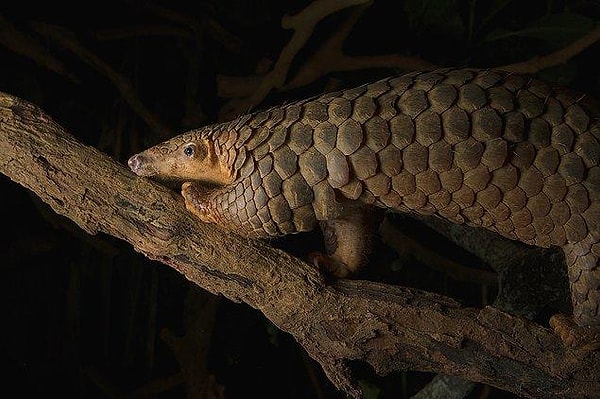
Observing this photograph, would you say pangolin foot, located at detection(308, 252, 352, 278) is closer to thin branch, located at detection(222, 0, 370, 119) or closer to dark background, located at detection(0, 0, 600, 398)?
thin branch, located at detection(222, 0, 370, 119)

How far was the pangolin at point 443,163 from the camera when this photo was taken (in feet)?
2.48

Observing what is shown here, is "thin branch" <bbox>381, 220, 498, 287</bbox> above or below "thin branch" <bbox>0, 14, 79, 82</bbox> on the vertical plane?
below

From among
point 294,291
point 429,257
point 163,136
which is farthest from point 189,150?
point 429,257

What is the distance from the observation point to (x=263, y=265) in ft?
2.73

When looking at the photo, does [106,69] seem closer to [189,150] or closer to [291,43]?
[291,43]

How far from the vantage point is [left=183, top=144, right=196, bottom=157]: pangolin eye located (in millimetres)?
880

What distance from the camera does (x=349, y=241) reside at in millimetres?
940

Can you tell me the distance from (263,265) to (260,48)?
741mm

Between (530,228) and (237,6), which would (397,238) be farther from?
(530,228)

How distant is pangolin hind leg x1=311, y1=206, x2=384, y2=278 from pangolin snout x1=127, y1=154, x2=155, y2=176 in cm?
27

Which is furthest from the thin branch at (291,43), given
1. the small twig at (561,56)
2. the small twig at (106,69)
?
the small twig at (561,56)

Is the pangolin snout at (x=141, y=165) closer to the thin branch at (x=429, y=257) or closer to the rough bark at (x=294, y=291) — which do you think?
the rough bark at (x=294, y=291)

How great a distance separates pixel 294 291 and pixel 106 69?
0.85 metres

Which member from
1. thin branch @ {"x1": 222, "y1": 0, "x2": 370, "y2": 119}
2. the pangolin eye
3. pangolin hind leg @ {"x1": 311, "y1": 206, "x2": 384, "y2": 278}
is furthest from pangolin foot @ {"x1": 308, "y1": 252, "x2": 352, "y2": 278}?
thin branch @ {"x1": 222, "y1": 0, "x2": 370, "y2": 119}
